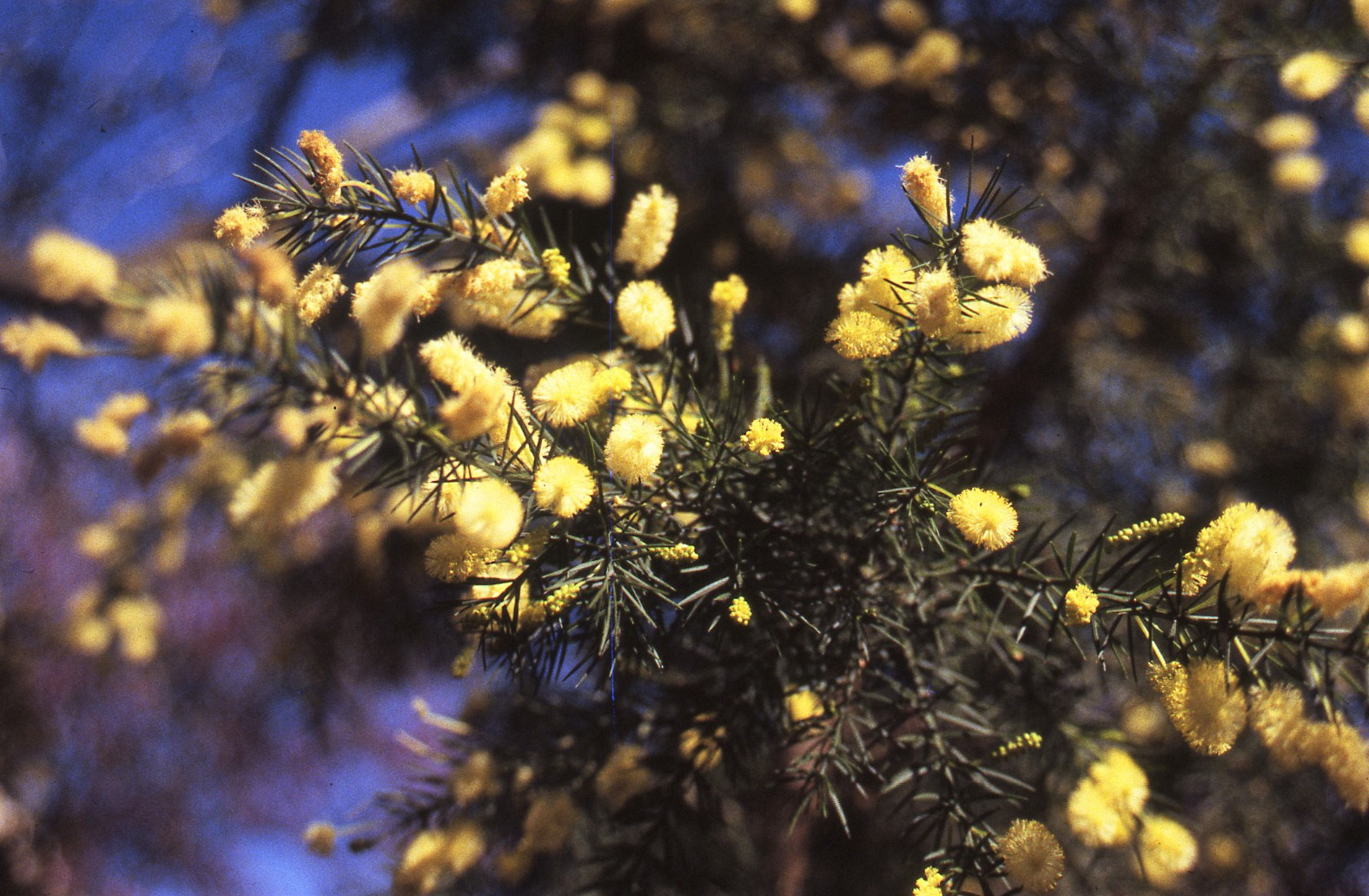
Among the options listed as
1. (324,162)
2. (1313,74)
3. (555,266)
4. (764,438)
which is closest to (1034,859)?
(764,438)

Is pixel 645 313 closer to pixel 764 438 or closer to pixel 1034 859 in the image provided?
pixel 764 438

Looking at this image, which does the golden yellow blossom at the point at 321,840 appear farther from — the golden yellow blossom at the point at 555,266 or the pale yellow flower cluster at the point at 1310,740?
the pale yellow flower cluster at the point at 1310,740

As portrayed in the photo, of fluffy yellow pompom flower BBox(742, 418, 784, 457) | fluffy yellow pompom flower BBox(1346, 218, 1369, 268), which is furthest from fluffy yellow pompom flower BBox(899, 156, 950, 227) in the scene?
fluffy yellow pompom flower BBox(1346, 218, 1369, 268)

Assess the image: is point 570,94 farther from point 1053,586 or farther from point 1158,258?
point 1053,586

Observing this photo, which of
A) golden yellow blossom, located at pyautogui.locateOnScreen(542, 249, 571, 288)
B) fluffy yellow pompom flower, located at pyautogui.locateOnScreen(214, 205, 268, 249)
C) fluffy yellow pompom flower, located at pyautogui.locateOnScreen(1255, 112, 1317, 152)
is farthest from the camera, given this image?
fluffy yellow pompom flower, located at pyautogui.locateOnScreen(1255, 112, 1317, 152)

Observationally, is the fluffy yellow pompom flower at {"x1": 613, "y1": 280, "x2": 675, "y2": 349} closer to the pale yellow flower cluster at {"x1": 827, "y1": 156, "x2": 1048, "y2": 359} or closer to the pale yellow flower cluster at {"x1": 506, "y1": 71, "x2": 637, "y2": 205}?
the pale yellow flower cluster at {"x1": 827, "y1": 156, "x2": 1048, "y2": 359}
